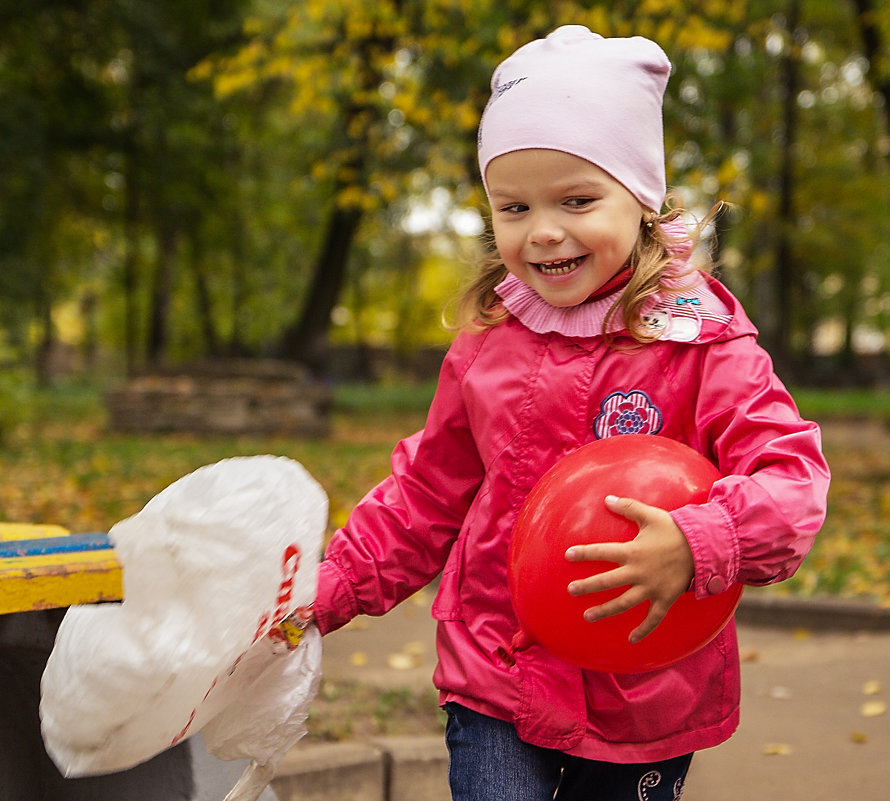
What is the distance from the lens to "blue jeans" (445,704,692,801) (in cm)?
179

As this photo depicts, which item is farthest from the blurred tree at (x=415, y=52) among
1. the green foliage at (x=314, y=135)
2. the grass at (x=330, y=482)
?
the grass at (x=330, y=482)

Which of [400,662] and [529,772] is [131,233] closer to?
[400,662]

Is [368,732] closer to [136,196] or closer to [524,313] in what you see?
[524,313]

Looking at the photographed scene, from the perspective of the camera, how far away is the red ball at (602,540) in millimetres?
1584

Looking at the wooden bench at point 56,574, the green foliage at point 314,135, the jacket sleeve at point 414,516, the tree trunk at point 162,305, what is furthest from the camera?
the tree trunk at point 162,305

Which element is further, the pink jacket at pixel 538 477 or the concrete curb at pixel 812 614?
the concrete curb at pixel 812 614

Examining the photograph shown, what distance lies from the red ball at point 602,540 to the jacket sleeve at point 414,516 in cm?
33

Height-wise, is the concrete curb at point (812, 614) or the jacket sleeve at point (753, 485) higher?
the jacket sleeve at point (753, 485)

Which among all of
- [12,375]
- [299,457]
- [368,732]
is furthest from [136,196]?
[368,732]

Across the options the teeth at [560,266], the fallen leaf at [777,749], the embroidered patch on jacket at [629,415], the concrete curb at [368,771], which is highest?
the teeth at [560,266]

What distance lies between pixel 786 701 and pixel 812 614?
1.28 metres

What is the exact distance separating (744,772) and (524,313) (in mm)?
2364

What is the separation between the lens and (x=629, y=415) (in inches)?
71.2

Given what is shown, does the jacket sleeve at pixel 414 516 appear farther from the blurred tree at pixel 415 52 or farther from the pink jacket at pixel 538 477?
the blurred tree at pixel 415 52
